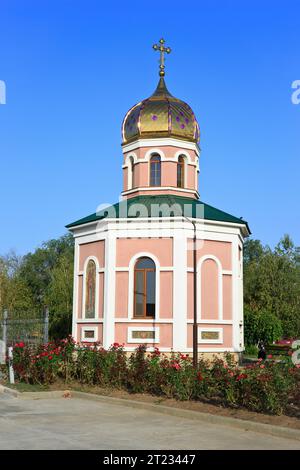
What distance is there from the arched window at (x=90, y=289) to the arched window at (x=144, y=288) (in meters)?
1.74

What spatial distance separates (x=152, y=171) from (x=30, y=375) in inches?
385

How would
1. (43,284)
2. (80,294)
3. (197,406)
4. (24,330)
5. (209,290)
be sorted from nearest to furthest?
(197,406) → (24,330) → (209,290) → (80,294) → (43,284)

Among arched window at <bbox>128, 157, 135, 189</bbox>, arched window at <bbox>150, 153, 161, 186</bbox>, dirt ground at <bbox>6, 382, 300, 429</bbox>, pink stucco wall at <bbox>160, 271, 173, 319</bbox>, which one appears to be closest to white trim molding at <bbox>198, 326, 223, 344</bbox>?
pink stucco wall at <bbox>160, 271, 173, 319</bbox>

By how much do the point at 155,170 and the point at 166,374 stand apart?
36.1 feet

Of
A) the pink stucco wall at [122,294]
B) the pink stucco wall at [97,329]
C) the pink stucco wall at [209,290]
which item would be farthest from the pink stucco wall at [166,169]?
the pink stucco wall at [97,329]

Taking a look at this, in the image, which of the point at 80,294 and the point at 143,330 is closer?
the point at 143,330

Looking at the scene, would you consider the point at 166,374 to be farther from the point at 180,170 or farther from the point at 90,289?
the point at 180,170

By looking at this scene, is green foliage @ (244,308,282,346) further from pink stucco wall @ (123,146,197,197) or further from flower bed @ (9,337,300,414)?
flower bed @ (9,337,300,414)

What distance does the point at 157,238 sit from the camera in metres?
18.7

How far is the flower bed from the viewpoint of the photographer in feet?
31.3

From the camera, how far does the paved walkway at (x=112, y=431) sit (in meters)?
7.68

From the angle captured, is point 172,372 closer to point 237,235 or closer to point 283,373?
point 283,373

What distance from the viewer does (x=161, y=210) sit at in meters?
19.1

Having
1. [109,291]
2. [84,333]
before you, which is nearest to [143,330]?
[109,291]
